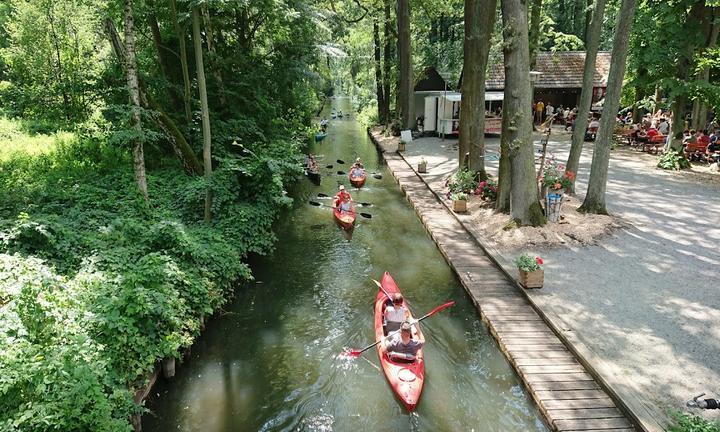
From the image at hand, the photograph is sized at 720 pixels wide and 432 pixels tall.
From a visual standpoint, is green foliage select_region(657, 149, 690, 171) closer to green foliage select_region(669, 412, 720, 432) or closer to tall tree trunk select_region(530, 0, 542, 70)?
tall tree trunk select_region(530, 0, 542, 70)

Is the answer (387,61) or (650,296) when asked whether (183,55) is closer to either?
(650,296)

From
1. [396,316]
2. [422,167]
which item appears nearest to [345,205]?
[422,167]

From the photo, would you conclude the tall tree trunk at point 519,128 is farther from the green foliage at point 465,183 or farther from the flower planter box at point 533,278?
the green foliage at point 465,183

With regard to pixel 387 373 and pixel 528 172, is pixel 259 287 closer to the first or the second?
pixel 387 373

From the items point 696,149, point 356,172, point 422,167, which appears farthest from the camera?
point 422,167

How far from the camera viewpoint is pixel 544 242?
37.4 feet

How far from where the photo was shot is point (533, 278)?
924cm

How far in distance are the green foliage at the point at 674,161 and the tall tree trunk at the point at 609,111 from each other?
26.4 feet

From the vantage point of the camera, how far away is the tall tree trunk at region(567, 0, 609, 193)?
12125 mm

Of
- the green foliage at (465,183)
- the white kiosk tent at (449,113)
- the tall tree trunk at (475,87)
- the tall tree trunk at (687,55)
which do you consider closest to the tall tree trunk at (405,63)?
the white kiosk tent at (449,113)

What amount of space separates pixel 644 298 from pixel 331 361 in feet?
20.1

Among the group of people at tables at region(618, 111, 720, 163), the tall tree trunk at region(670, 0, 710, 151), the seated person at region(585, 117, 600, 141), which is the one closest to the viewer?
the tall tree trunk at region(670, 0, 710, 151)

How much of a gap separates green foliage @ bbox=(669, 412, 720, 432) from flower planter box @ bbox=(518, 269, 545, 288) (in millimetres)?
3826

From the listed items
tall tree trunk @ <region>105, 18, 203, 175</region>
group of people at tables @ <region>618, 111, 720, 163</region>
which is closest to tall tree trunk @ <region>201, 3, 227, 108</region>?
tall tree trunk @ <region>105, 18, 203, 175</region>
